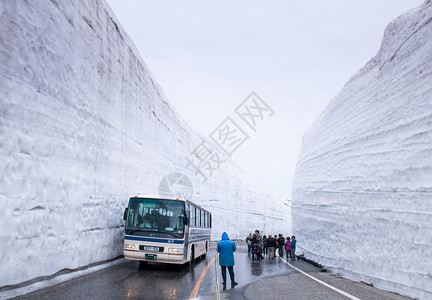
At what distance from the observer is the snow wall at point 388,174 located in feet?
25.6

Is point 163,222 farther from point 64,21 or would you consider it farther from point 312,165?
point 312,165

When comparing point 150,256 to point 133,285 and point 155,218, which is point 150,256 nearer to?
point 155,218

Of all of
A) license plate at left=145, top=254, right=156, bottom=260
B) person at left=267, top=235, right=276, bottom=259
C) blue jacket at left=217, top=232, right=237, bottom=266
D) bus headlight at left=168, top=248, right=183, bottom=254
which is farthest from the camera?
person at left=267, top=235, right=276, bottom=259

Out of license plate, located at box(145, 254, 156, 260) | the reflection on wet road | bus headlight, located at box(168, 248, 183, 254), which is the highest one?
bus headlight, located at box(168, 248, 183, 254)

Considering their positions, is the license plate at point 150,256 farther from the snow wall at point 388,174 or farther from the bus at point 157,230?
the snow wall at point 388,174

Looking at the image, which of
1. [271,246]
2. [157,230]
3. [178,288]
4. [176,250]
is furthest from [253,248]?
[178,288]

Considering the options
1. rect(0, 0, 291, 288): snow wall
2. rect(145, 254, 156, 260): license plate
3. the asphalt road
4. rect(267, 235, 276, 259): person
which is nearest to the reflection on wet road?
the asphalt road

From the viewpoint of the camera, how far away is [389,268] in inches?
336

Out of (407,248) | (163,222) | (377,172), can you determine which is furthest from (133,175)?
(407,248)

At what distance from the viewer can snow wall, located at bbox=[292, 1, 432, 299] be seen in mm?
7801

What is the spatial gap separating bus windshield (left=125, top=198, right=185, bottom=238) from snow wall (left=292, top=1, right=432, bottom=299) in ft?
18.4

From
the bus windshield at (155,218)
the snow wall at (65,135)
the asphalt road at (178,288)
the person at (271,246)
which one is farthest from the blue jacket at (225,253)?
the person at (271,246)

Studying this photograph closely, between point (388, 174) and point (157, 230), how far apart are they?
681 centimetres

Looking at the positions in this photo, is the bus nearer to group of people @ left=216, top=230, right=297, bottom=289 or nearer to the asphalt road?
the asphalt road
